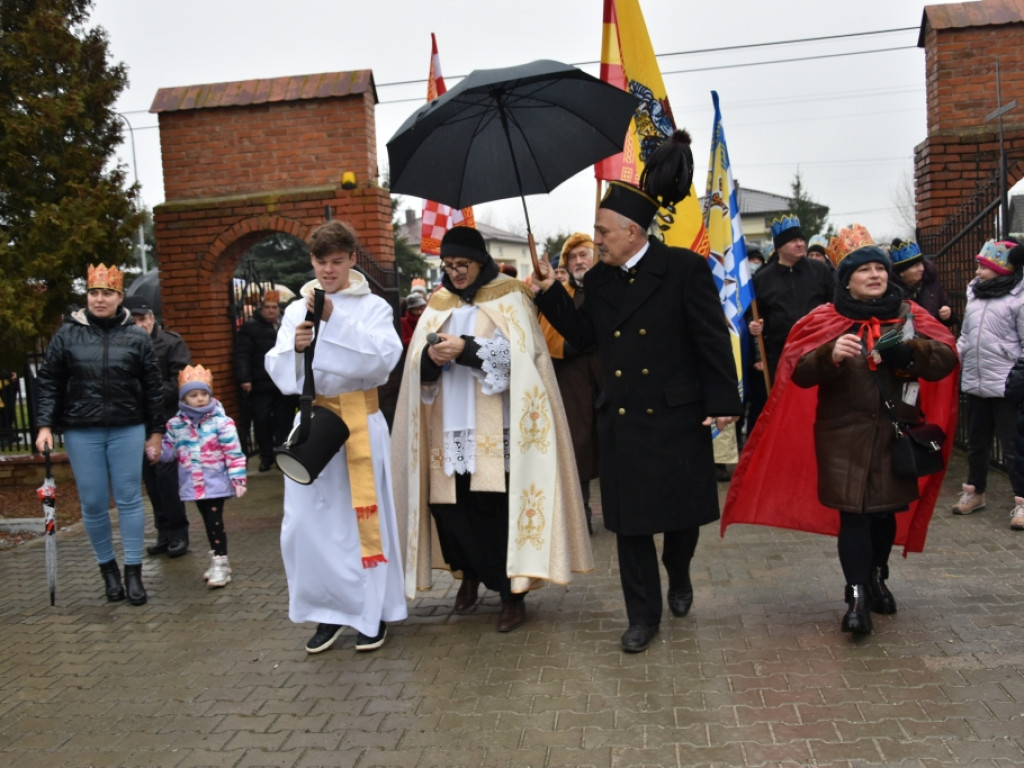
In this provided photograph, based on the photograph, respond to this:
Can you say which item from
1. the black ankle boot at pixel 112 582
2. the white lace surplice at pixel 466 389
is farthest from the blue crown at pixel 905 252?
the black ankle boot at pixel 112 582

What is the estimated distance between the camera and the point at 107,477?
19.3ft

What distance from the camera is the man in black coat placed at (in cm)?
438

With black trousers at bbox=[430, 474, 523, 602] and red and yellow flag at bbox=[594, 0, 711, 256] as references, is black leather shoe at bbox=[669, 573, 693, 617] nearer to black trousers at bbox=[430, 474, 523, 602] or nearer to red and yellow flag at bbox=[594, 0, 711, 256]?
black trousers at bbox=[430, 474, 523, 602]

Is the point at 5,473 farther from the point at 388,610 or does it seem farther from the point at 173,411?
the point at 388,610

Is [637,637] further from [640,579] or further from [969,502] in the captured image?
[969,502]

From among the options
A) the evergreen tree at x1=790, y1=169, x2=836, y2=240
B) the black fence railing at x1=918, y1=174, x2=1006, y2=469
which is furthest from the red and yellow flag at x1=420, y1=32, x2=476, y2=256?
the evergreen tree at x1=790, y1=169, x2=836, y2=240

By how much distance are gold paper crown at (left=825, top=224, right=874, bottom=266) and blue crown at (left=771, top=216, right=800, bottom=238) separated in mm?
3080

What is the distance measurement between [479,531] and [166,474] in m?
3.09

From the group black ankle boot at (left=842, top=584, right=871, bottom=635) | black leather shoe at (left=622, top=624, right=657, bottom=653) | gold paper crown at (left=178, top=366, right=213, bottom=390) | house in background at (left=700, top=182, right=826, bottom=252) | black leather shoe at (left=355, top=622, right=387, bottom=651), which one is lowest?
black leather shoe at (left=355, top=622, right=387, bottom=651)

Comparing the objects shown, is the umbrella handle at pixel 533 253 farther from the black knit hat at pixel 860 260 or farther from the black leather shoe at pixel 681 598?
the black leather shoe at pixel 681 598

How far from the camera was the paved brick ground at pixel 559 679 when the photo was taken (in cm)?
353

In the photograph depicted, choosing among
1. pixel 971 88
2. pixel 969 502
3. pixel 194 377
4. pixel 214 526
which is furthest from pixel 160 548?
pixel 971 88

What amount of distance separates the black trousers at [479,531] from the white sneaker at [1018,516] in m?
3.25

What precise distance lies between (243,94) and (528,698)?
7198 mm
